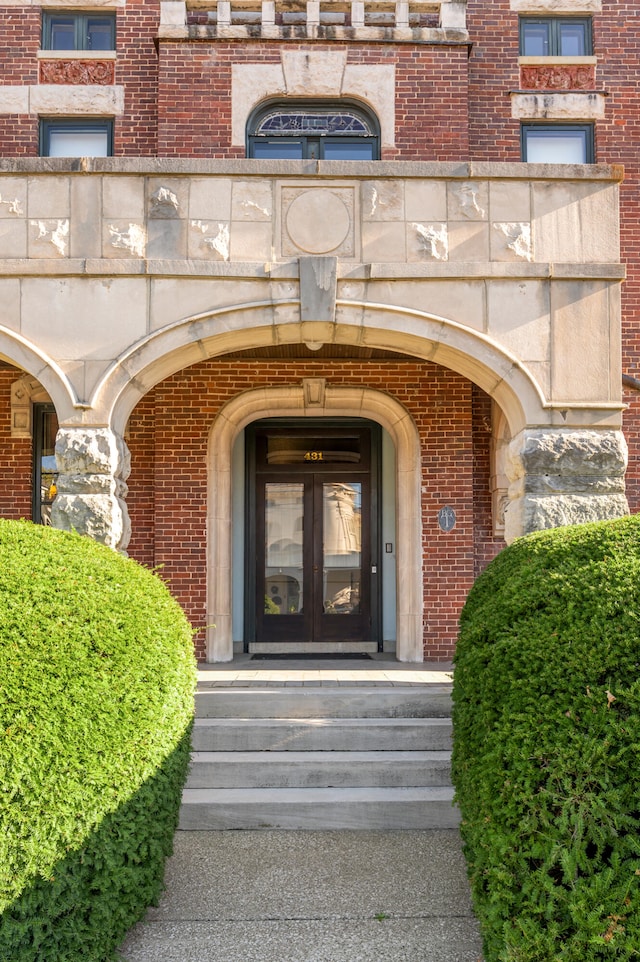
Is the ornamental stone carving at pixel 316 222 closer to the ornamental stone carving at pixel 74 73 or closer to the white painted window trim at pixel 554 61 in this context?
the ornamental stone carving at pixel 74 73

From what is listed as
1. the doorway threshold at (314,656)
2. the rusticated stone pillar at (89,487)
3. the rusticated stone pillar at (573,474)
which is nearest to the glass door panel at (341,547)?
the doorway threshold at (314,656)

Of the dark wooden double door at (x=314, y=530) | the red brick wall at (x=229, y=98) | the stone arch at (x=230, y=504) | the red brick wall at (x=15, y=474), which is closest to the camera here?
the red brick wall at (x=229, y=98)

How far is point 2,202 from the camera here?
7.16m

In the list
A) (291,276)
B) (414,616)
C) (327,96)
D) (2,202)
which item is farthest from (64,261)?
(414,616)

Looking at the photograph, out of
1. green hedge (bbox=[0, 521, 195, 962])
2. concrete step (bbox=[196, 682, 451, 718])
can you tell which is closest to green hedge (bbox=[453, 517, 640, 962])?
green hedge (bbox=[0, 521, 195, 962])

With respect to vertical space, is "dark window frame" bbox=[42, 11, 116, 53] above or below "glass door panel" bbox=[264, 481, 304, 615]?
above

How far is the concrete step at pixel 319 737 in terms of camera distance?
6051 millimetres

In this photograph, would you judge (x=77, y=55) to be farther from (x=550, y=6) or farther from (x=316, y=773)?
(x=316, y=773)

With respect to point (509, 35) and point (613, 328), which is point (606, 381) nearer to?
point (613, 328)

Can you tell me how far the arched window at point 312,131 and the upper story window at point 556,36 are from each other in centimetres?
248

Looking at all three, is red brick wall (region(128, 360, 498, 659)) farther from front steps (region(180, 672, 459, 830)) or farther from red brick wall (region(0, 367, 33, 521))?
front steps (region(180, 672, 459, 830))

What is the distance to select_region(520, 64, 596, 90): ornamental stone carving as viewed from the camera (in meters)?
10.2

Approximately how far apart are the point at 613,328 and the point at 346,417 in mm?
4077

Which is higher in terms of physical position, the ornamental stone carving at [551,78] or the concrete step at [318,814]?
the ornamental stone carving at [551,78]
